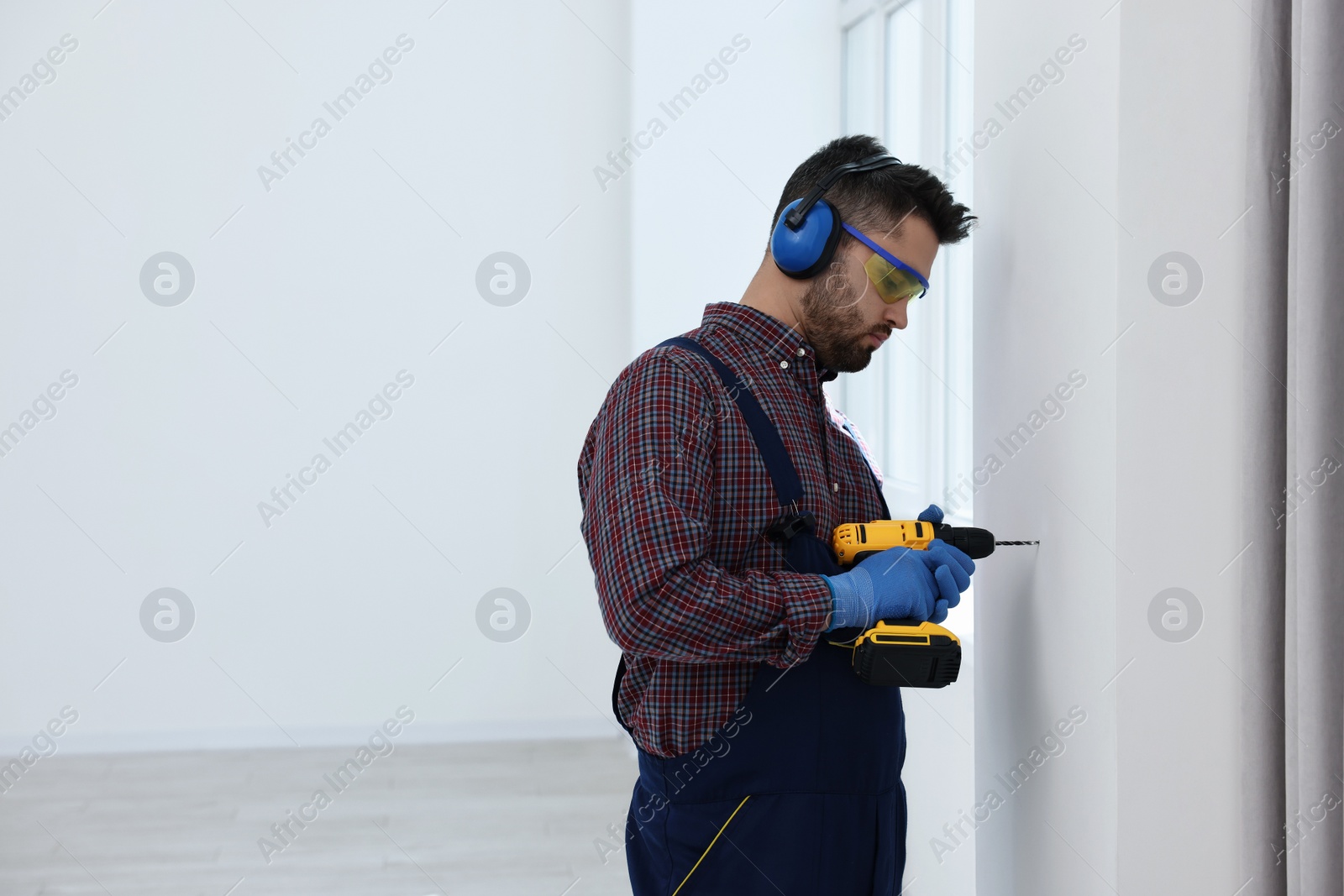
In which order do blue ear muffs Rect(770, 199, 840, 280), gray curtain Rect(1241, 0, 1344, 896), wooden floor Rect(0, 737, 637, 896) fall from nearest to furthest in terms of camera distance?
gray curtain Rect(1241, 0, 1344, 896), blue ear muffs Rect(770, 199, 840, 280), wooden floor Rect(0, 737, 637, 896)

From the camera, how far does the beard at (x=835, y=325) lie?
55.1 inches

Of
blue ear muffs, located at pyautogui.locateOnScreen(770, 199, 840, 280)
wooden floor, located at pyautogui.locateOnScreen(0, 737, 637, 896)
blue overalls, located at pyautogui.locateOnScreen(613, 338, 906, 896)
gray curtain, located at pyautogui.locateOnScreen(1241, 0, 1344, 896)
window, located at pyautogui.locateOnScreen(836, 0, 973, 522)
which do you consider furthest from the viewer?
wooden floor, located at pyautogui.locateOnScreen(0, 737, 637, 896)

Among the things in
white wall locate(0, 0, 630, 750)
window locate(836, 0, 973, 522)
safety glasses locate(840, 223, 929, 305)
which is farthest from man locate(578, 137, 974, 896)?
white wall locate(0, 0, 630, 750)

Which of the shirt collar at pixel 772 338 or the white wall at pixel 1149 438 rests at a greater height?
the shirt collar at pixel 772 338

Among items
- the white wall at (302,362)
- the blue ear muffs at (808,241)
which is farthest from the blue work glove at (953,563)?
the white wall at (302,362)

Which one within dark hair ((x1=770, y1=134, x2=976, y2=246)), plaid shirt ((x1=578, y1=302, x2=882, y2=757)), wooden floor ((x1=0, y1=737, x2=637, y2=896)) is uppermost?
dark hair ((x1=770, y1=134, x2=976, y2=246))

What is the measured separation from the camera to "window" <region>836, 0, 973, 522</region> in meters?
2.67

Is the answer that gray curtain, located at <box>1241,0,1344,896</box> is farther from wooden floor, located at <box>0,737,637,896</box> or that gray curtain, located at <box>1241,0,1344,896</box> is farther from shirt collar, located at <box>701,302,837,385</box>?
wooden floor, located at <box>0,737,637,896</box>

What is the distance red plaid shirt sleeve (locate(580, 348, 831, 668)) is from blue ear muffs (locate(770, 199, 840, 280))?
25 cm

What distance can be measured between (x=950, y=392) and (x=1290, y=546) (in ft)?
5.64

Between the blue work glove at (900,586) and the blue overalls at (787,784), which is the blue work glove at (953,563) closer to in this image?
the blue work glove at (900,586)

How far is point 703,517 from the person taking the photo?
48.2 inches

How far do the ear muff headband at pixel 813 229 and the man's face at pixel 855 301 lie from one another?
3cm

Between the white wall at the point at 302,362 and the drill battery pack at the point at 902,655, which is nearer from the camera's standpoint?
the drill battery pack at the point at 902,655
